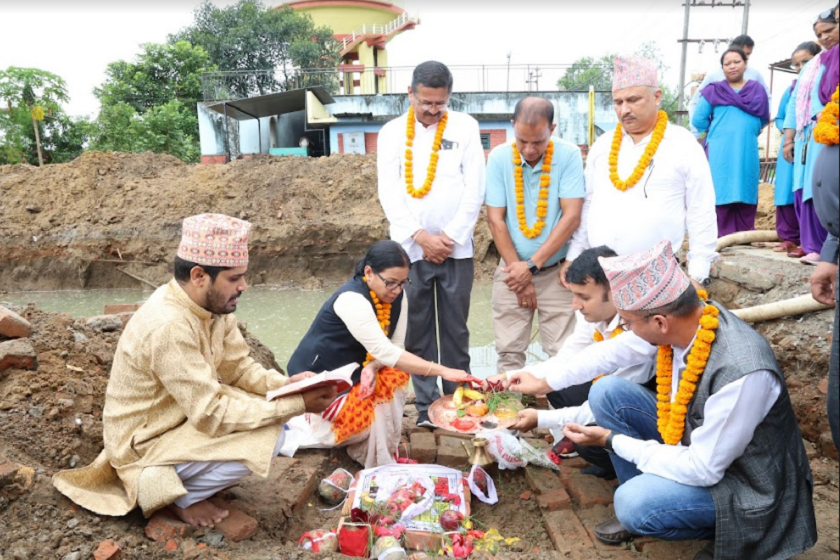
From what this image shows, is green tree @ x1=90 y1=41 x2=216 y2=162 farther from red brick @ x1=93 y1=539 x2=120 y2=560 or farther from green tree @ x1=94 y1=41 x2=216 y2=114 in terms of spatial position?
red brick @ x1=93 y1=539 x2=120 y2=560

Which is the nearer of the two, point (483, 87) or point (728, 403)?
point (728, 403)

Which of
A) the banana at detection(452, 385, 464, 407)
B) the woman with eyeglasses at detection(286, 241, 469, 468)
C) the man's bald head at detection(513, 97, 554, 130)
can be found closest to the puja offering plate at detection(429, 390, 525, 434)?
the banana at detection(452, 385, 464, 407)

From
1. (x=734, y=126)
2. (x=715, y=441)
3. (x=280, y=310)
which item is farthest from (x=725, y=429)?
(x=280, y=310)

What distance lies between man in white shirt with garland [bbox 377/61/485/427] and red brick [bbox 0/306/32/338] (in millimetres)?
2868

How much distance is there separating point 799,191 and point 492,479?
3943mm

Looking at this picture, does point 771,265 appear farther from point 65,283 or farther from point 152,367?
point 65,283

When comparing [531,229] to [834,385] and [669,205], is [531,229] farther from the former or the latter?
[834,385]

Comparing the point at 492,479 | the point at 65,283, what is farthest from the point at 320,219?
the point at 492,479

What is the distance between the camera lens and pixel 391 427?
4266 millimetres

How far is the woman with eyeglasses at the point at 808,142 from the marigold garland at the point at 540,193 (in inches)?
80.4

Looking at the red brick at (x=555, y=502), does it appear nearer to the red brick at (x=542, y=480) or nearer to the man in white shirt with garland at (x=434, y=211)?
the red brick at (x=542, y=480)

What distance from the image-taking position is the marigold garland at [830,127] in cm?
251

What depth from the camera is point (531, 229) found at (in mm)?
4789

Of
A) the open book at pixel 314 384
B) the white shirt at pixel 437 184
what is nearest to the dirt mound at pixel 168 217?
the white shirt at pixel 437 184
